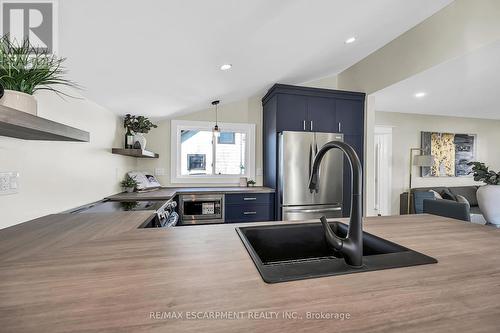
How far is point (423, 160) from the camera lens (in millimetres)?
4391

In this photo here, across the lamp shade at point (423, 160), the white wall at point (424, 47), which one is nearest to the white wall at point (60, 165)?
the white wall at point (424, 47)

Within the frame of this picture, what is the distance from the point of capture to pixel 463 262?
714mm

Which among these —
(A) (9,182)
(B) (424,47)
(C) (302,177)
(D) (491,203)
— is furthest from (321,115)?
(A) (9,182)

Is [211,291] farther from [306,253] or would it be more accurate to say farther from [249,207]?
[249,207]

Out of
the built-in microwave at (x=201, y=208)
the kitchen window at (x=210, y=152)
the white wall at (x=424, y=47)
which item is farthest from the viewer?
the kitchen window at (x=210, y=152)

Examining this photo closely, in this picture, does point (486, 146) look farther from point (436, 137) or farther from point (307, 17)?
point (307, 17)

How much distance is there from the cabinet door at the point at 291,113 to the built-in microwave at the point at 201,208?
132cm

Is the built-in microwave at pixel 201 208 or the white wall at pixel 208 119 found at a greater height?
the white wall at pixel 208 119

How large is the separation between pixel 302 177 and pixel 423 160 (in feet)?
9.96

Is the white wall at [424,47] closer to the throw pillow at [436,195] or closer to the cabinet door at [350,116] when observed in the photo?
the cabinet door at [350,116]

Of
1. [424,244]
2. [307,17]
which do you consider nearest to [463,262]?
[424,244]

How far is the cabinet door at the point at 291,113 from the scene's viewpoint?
3.15 metres

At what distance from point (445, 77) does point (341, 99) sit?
120cm

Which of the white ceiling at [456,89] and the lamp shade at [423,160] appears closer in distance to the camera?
the white ceiling at [456,89]
